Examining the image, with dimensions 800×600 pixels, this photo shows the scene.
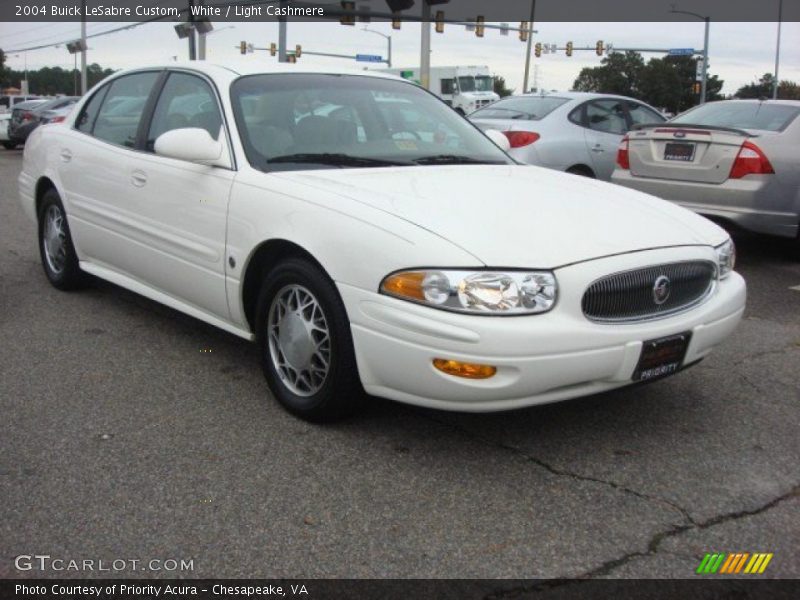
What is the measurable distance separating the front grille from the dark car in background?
65.6 ft

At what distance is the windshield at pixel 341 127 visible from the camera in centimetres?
402

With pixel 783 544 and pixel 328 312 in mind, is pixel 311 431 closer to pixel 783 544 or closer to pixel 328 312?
pixel 328 312

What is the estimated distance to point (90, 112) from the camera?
5516mm

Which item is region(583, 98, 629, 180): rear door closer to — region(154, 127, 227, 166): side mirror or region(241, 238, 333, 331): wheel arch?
region(154, 127, 227, 166): side mirror

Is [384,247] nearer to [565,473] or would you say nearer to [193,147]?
[565,473]

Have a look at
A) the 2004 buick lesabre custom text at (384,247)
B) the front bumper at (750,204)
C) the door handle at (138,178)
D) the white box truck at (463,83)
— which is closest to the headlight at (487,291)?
the 2004 buick lesabre custom text at (384,247)

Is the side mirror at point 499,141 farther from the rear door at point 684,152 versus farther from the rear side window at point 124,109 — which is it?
Answer: the rear door at point 684,152

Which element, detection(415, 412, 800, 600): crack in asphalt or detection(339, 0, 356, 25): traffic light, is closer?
detection(415, 412, 800, 600): crack in asphalt

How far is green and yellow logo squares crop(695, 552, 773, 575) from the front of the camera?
255 centimetres

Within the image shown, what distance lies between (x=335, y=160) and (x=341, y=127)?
30cm

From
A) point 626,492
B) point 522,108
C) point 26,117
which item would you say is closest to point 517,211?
point 626,492

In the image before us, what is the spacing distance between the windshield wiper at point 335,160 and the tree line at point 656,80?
7327cm

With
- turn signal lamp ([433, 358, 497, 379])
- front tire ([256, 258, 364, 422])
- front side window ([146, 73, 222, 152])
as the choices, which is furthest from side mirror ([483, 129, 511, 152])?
turn signal lamp ([433, 358, 497, 379])

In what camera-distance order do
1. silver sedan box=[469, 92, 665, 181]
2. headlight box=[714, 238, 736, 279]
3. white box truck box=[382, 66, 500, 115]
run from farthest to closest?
white box truck box=[382, 66, 500, 115] → silver sedan box=[469, 92, 665, 181] → headlight box=[714, 238, 736, 279]
